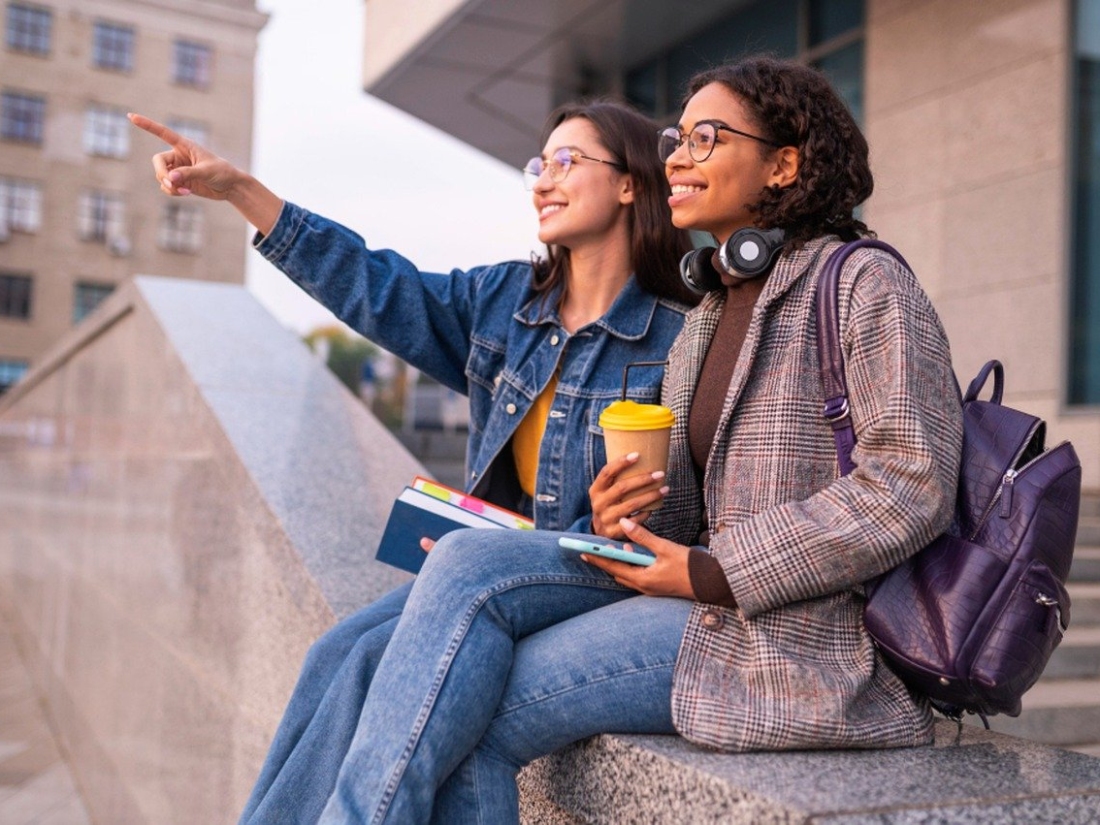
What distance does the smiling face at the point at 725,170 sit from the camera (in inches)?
86.0

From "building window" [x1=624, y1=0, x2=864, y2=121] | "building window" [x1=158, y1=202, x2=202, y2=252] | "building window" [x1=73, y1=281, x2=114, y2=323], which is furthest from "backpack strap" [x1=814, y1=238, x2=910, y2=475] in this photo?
"building window" [x1=158, y1=202, x2=202, y2=252]

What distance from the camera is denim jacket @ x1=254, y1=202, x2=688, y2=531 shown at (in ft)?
8.74

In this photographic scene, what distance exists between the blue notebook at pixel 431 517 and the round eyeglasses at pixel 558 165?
906 millimetres

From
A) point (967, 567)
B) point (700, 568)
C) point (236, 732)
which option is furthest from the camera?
point (236, 732)

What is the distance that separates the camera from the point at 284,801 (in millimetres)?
2166

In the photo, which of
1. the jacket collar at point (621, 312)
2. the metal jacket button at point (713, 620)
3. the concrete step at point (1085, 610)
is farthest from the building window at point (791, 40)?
the metal jacket button at point (713, 620)

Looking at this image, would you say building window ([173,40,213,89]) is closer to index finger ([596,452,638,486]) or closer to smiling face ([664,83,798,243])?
smiling face ([664,83,798,243])

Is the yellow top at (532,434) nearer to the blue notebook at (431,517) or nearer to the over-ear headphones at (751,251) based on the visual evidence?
the blue notebook at (431,517)

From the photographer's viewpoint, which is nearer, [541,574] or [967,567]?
[967,567]

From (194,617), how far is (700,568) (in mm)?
2971

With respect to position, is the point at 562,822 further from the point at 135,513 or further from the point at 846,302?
the point at 135,513

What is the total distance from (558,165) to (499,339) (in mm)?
474

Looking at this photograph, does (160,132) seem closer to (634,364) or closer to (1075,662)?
(634,364)

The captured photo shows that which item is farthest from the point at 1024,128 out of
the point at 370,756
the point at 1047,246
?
the point at 370,756
